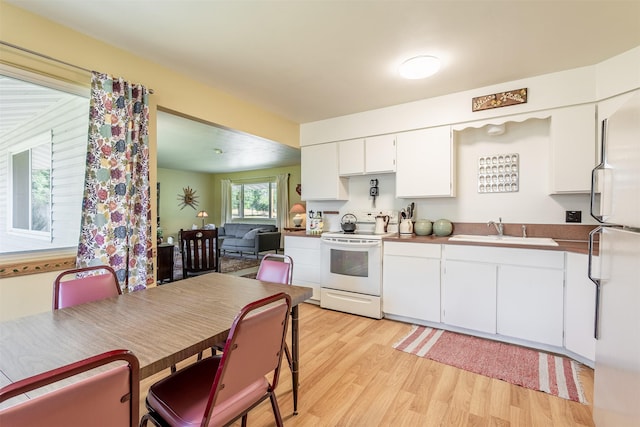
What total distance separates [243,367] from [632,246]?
1.44 metres

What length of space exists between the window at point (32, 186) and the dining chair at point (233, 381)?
5.30 feet

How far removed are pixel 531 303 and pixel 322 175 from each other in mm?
2604

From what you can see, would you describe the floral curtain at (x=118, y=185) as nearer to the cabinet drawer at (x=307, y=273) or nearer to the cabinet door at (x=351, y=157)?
the cabinet drawer at (x=307, y=273)

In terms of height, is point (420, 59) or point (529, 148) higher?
point (420, 59)

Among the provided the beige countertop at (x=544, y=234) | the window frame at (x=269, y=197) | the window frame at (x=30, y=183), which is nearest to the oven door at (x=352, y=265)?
the beige countertop at (x=544, y=234)

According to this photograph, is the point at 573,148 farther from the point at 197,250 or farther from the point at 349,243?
the point at 197,250

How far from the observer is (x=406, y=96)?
3098 millimetres

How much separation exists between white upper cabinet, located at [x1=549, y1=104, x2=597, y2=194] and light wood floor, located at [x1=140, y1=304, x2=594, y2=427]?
1.51 m

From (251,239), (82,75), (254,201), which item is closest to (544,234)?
(82,75)

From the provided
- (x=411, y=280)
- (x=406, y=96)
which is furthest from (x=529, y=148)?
Answer: (x=411, y=280)

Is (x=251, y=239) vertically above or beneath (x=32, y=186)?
beneath

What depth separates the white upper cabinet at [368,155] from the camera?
11.2 feet

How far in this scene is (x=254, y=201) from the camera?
864 cm

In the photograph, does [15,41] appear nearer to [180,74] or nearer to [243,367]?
[180,74]
